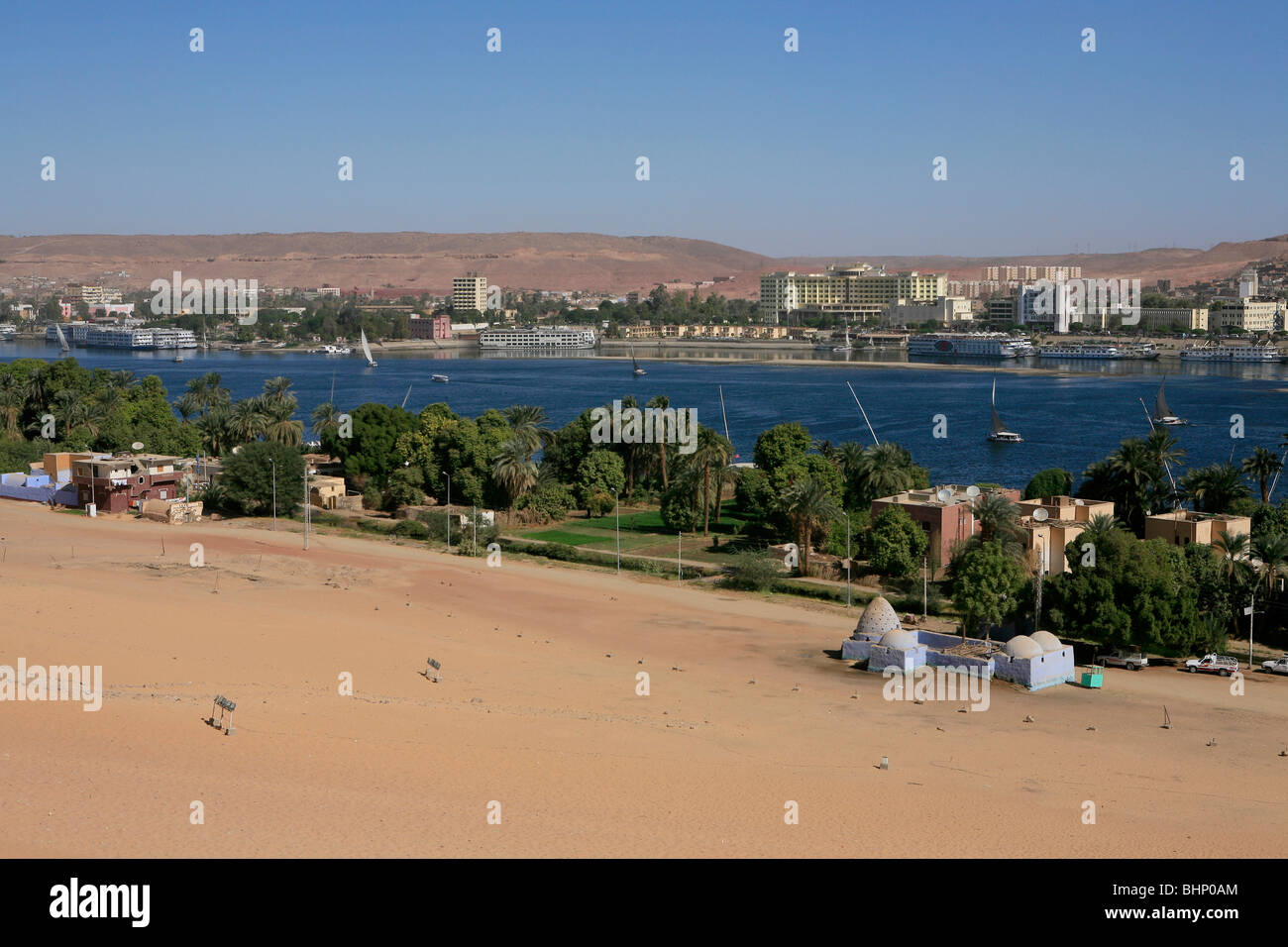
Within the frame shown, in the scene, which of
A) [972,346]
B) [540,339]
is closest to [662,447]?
[972,346]

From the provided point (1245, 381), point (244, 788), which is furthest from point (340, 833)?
point (1245, 381)

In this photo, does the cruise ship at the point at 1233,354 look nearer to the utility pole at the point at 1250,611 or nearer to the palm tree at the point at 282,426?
the palm tree at the point at 282,426

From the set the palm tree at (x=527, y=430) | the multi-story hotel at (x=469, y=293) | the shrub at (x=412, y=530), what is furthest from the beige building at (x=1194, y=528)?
the multi-story hotel at (x=469, y=293)

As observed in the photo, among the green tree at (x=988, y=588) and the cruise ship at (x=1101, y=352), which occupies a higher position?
the cruise ship at (x=1101, y=352)

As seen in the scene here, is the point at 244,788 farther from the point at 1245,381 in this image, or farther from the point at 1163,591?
the point at 1245,381

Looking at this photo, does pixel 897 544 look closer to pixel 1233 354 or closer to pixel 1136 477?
pixel 1136 477
